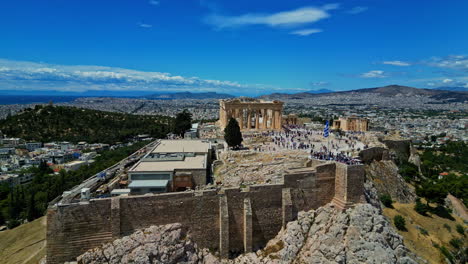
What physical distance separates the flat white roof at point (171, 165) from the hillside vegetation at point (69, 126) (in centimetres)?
7153

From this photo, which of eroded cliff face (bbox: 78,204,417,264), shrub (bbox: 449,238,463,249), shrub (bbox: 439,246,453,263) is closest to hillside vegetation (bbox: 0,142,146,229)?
eroded cliff face (bbox: 78,204,417,264)

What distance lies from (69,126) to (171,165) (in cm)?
9661

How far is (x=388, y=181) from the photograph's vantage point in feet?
122

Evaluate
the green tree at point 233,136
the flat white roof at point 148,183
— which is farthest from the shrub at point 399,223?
the flat white roof at point 148,183

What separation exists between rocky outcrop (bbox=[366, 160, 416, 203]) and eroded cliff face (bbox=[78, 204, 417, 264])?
39.4ft

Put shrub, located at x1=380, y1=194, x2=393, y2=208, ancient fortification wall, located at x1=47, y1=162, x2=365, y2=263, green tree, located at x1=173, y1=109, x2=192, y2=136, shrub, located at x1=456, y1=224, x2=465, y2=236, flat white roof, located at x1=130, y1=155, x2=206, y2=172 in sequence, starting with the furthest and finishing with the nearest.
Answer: green tree, located at x1=173, y1=109, x2=192, y2=136 → shrub, located at x1=456, y1=224, x2=465, y2=236 → shrub, located at x1=380, y1=194, x2=393, y2=208 → flat white roof, located at x1=130, y1=155, x2=206, y2=172 → ancient fortification wall, located at x1=47, y1=162, x2=365, y2=263

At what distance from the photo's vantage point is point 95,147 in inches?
3797

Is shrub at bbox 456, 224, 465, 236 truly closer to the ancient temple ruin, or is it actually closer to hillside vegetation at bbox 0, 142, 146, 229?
the ancient temple ruin

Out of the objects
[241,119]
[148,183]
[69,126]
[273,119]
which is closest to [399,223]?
[148,183]

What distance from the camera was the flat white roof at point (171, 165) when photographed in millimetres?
29266

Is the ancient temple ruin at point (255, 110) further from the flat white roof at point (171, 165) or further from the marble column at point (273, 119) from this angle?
the flat white roof at point (171, 165)

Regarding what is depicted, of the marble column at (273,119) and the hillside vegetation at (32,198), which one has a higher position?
the marble column at (273,119)

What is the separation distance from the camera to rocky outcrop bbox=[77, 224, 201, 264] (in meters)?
20.9

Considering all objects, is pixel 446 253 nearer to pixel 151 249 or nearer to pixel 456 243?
pixel 456 243
